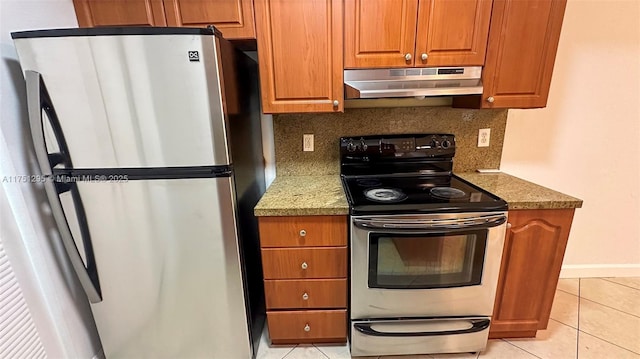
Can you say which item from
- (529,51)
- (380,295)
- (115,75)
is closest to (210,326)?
(380,295)

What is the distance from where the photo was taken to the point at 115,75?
106 cm

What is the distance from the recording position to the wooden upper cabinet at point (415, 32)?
1352 millimetres

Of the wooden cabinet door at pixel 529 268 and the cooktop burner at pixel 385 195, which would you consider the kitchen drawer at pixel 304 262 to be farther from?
the wooden cabinet door at pixel 529 268

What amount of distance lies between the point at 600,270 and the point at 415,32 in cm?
235

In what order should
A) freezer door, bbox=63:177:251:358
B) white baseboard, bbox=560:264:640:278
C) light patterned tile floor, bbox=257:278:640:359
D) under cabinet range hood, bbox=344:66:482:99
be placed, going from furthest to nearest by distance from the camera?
white baseboard, bbox=560:264:640:278
light patterned tile floor, bbox=257:278:640:359
under cabinet range hood, bbox=344:66:482:99
freezer door, bbox=63:177:251:358

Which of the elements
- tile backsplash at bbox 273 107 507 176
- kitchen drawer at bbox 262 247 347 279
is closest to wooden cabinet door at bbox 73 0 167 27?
tile backsplash at bbox 273 107 507 176

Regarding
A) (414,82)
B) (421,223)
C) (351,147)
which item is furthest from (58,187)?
(414,82)

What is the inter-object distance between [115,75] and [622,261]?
11.3ft

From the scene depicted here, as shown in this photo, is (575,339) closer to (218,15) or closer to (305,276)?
(305,276)

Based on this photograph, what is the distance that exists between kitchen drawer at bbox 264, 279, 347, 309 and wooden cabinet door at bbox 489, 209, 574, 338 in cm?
86

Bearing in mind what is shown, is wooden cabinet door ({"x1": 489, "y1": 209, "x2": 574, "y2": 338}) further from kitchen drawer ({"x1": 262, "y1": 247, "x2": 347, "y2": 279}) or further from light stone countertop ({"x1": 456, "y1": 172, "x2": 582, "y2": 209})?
kitchen drawer ({"x1": 262, "y1": 247, "x2": 347, "y2": 279})

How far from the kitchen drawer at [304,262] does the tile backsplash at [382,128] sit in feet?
2.23

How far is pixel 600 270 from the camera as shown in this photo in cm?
213

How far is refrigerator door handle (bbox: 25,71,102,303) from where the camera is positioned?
1048 millimetres
